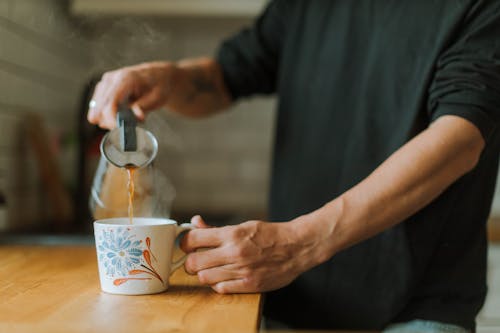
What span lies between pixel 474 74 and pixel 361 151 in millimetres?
246

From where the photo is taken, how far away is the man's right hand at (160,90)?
1.00 meters

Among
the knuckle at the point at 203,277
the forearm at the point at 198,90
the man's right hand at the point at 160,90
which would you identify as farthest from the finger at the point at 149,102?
the knuckle at the point at 203,277

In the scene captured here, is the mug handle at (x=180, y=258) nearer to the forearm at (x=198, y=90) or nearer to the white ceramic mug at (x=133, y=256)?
the white ceramic mug at (x=133, y=256)

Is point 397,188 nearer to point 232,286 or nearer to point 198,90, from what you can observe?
point 232,286

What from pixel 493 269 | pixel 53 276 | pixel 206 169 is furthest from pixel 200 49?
pixel 53 276

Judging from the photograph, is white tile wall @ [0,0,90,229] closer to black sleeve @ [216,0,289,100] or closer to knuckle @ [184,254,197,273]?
black sleeve @ [216,0,289,100]

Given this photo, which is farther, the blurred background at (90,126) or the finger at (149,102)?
the blurred background at (90,126)

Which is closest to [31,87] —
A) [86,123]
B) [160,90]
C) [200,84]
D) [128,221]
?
[86,123]

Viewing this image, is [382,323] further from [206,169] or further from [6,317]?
[206,169]

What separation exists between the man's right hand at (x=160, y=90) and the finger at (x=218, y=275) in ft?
0.88

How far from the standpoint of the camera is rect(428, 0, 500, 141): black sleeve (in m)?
0.93

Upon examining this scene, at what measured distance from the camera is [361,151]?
1.14 meters

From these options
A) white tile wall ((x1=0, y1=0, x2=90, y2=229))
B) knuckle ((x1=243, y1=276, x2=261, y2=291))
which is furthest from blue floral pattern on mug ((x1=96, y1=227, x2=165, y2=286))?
white tile wall ((x1=0, y1=0, x2=90, y2=229))

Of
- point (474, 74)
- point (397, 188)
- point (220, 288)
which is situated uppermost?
point (474, 74)
